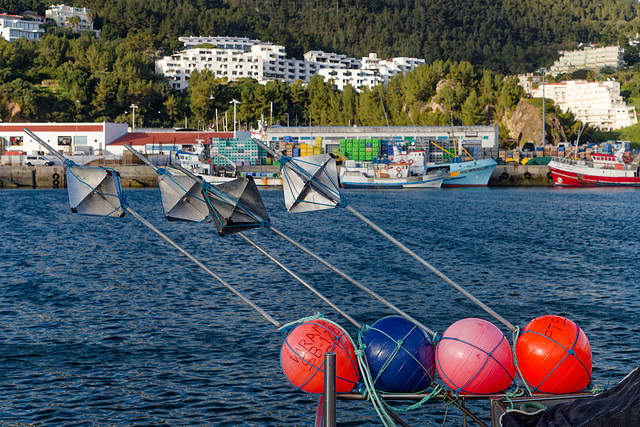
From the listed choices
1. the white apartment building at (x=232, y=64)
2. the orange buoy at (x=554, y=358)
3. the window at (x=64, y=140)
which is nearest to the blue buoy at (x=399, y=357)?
the orange buoy at (x=554, y=358)

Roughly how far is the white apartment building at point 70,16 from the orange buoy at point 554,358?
204 m

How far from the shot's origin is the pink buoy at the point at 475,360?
8.35 m

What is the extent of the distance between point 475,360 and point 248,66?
171988 millimetres

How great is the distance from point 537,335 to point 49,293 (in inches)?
663

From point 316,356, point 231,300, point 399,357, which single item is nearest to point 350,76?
point 231,300

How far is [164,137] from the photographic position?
313 feet

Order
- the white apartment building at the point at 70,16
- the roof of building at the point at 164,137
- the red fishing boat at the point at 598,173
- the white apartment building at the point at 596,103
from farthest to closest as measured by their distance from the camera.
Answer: the white apartment building at the point at 70,16
the white apartment building at the point at 596,103
the roof of building at the point at 164,137
the red fishing boat at the point at 598,173

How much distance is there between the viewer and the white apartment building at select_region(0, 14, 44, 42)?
169750mm

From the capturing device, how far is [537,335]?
866 centimetres

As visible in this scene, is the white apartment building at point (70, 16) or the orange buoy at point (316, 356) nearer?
the orange buoy at point (316, 356)

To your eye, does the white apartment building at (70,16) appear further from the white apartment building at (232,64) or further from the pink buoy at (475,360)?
the pink buoy at (475,360)

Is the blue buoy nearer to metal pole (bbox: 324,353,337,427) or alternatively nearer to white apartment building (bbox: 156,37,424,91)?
metal pole (bbox: 324,353,337,427)

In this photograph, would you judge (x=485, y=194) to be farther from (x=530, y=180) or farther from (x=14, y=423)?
(x=14, y=423)

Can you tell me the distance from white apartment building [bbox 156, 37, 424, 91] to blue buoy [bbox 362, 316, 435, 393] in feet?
511
